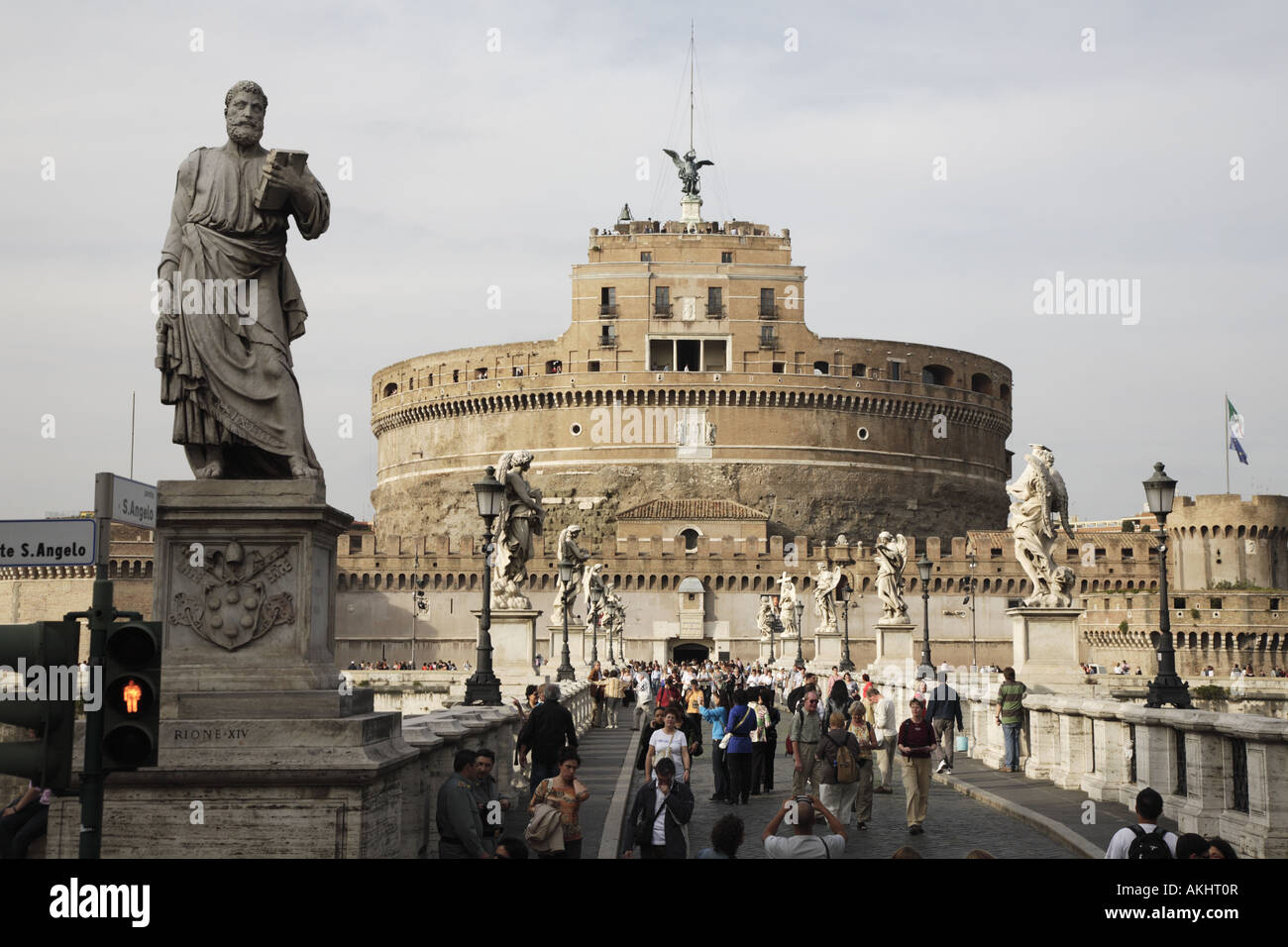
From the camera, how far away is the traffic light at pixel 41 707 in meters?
4.48

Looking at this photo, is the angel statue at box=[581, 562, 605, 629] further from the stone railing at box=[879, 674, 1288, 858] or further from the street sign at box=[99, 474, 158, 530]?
the street sign at box=[99, 474, 158, 530]

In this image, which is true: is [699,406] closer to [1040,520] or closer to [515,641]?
[515,641]

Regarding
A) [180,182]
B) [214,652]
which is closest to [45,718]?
[214,652]

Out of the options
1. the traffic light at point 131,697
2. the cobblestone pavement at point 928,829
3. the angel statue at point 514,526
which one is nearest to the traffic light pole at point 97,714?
the traffic light at point 131,697

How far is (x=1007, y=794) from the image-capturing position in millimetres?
13094

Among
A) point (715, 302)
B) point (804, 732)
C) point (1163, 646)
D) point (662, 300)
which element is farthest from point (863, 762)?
point (715, 302)

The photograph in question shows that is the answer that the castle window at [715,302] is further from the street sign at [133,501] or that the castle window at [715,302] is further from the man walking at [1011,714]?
the street sign at [133,501]

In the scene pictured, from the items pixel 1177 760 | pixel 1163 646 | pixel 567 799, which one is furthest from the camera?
pixel 1163 646

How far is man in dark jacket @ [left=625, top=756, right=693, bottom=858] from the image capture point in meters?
8.13

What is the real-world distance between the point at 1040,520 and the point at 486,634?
6733 millimetres

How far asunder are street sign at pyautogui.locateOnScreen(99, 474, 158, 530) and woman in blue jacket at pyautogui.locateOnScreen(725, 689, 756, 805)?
28.8 feet

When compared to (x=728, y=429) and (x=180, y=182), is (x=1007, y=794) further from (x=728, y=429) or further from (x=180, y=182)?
(x=728, y=429)

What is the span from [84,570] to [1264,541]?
5535cm

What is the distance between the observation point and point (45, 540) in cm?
503
